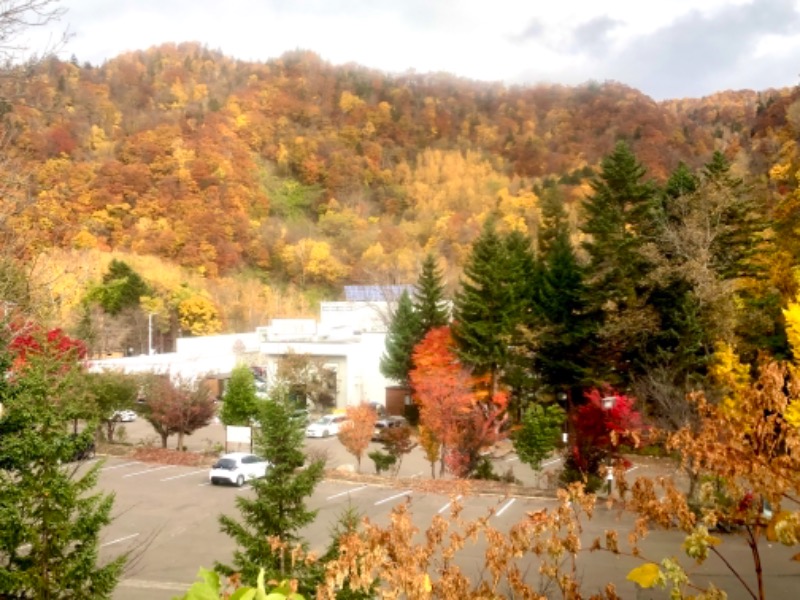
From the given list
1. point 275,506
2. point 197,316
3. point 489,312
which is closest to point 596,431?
point 489,312

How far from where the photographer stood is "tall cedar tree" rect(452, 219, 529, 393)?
84.8ft

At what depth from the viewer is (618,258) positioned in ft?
77.0

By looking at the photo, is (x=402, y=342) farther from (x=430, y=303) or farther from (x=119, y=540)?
(x=119, y=540)

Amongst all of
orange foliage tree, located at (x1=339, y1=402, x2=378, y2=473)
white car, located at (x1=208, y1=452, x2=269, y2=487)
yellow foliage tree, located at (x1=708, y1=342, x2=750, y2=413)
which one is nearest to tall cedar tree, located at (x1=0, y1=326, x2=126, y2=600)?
white car, located at (x1=208, y1=452, x2=269, y2=487)

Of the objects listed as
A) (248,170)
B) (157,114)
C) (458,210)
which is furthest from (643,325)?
(157,114)

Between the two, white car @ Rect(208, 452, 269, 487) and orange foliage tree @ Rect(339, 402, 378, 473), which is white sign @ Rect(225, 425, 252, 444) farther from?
orange foliage tree @ Rect(339, 402, 378, 473)

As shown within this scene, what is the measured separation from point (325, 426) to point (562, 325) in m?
9.81

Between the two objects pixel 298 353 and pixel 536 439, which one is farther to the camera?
pixel 298 353

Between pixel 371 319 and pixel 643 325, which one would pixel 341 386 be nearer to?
pixel 371 319

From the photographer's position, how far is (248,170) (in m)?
79.1

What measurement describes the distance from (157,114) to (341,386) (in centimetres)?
6236

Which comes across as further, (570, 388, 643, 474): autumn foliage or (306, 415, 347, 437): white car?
(306, 415, 347, 437): white car

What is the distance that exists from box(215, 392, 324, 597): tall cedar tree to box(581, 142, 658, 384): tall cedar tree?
1596 cm

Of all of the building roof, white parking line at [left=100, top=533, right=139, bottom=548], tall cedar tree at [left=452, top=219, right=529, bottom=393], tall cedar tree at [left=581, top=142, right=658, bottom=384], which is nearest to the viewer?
white parking line at [left=100, top=533, right=139, bottom=548]
